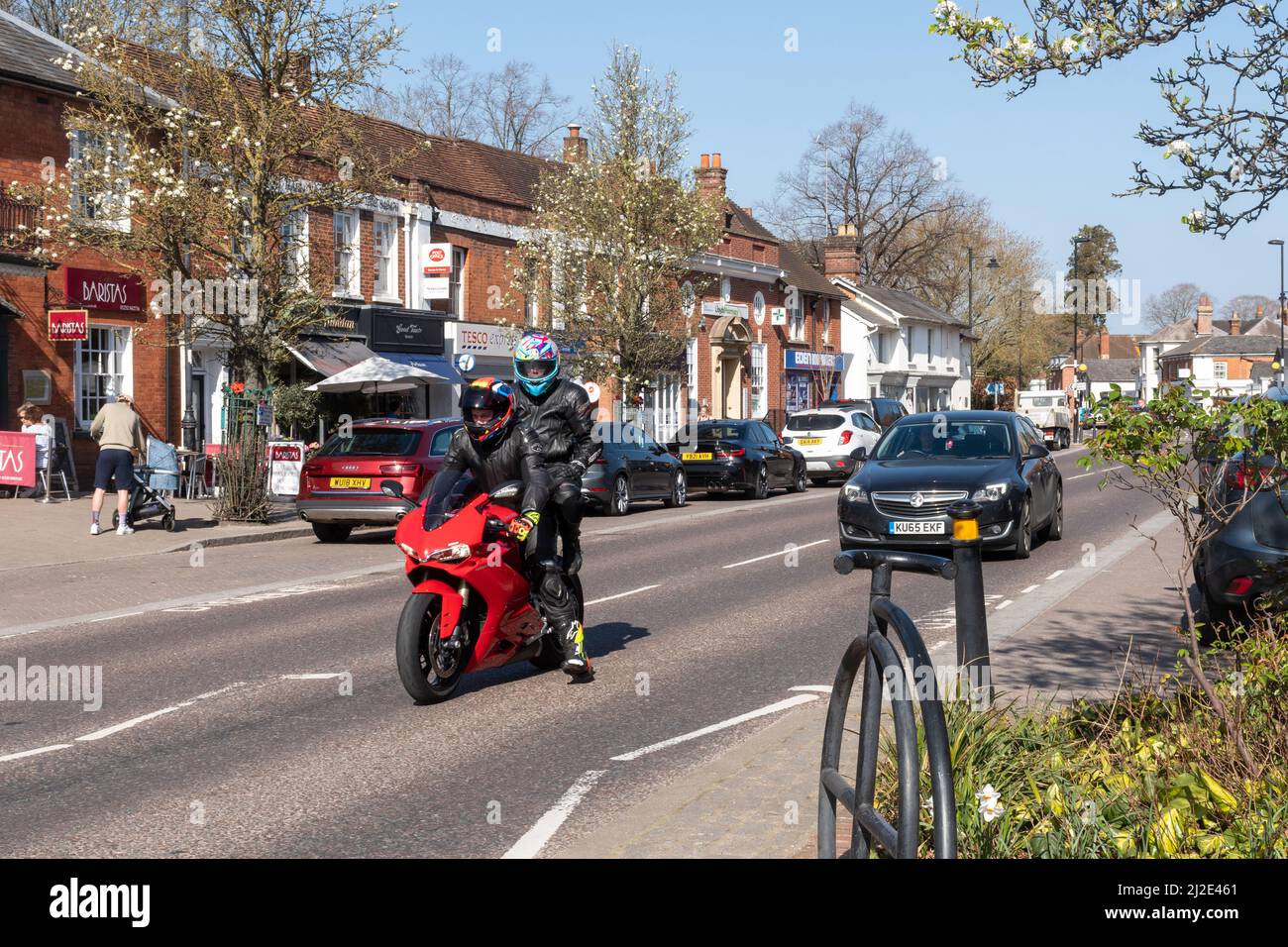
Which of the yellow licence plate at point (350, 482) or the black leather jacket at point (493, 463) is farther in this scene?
the yellow licence plate at point (350, 482)

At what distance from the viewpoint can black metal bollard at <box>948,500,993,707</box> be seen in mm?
5898

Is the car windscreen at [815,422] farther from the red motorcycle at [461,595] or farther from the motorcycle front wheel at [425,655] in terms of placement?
the motorcycle front wheel at [425,655]

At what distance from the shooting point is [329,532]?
20141 mm

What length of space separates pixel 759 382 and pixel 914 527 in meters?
38.7

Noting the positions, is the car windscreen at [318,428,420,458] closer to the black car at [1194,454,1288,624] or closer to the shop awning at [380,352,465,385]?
the black car at [1194,454,1288,624]

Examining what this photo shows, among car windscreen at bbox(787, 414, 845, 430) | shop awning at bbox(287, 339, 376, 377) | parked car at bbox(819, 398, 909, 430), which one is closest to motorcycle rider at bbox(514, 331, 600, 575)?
shop awning at bbox(287, 339, 376, 377)

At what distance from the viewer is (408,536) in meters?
8.08

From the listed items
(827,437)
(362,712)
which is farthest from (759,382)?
(362,712)

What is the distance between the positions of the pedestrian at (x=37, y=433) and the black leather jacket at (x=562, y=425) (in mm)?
17158

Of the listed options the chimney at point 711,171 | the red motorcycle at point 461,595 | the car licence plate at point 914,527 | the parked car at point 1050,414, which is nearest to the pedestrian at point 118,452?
the car licence plate at point 914,527

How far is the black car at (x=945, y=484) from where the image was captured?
1518 cm

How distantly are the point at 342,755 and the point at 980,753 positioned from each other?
10.7ft
